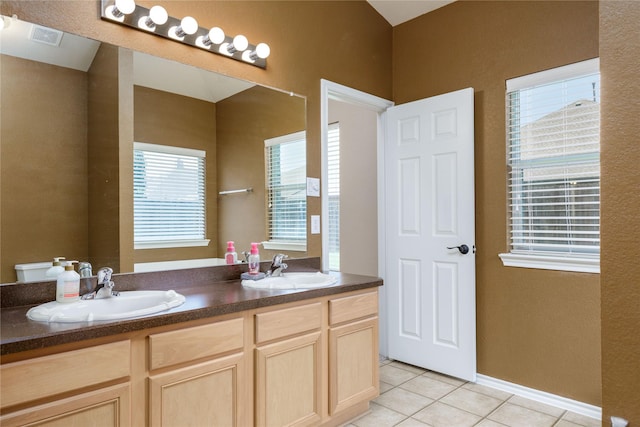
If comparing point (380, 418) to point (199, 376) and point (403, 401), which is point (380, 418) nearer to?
point (403, 401)

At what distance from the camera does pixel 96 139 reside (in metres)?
1.85

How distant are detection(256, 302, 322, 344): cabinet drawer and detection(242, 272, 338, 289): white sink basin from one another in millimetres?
127

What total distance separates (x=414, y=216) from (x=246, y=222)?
1.36 m

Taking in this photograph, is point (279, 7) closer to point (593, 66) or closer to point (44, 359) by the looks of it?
point (593, 66)

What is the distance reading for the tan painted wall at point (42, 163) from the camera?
1614 mm

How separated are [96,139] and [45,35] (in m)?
0.46

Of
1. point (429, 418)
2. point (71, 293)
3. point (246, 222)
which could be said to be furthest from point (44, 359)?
point (429, 418)

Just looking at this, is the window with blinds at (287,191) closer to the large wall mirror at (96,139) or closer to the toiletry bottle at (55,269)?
the large wall mirror at (96,139)

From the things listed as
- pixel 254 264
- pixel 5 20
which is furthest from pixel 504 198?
pixel 5 20

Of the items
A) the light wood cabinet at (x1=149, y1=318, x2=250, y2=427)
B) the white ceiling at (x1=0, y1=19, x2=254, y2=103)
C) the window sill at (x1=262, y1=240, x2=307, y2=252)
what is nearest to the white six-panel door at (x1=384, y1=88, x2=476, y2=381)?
the window sill at (x1=262, y1=240, x2=307, y2=252)

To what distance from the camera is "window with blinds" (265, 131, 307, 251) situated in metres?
2.60

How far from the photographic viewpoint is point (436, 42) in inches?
122

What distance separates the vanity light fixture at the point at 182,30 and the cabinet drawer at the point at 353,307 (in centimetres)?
151

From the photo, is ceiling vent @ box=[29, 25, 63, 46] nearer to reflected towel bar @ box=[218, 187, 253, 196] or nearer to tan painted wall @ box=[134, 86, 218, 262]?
tan painted wall @ box=[134, 86, 218, 262]
